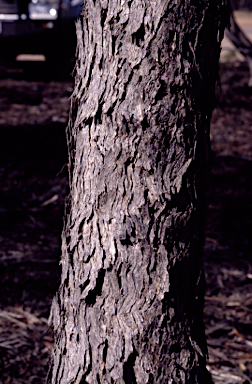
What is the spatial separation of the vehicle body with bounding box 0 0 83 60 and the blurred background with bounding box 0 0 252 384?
0.10ft

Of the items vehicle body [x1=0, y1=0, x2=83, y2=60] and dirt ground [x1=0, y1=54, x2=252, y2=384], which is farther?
vehicle body [x1=0, y1=0, x2=83, y2=60]

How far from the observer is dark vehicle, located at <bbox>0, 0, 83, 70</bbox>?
1027 centimetres

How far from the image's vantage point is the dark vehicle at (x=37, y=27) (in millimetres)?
10266

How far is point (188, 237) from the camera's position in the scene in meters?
1.85

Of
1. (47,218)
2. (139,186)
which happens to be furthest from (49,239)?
(139,186)

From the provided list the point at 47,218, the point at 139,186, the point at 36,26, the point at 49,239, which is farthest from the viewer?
the point at 36,26

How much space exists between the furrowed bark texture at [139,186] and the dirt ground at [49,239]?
117 cm

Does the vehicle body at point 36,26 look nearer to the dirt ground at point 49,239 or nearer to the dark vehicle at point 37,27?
the dark vehicle at point 37,27

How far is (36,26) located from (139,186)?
32.9ft

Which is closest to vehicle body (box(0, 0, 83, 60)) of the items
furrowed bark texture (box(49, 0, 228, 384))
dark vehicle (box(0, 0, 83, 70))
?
dark vehicle (box(0, 0, 83, 70))

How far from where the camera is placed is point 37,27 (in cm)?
1085

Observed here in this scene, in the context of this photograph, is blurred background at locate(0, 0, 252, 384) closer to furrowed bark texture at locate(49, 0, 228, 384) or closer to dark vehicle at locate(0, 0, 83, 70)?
dark vehicle at locate(0, 0, 83, 70)

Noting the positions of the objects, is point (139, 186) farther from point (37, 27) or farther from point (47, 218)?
point (37, 27)

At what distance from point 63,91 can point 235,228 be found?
619cm
